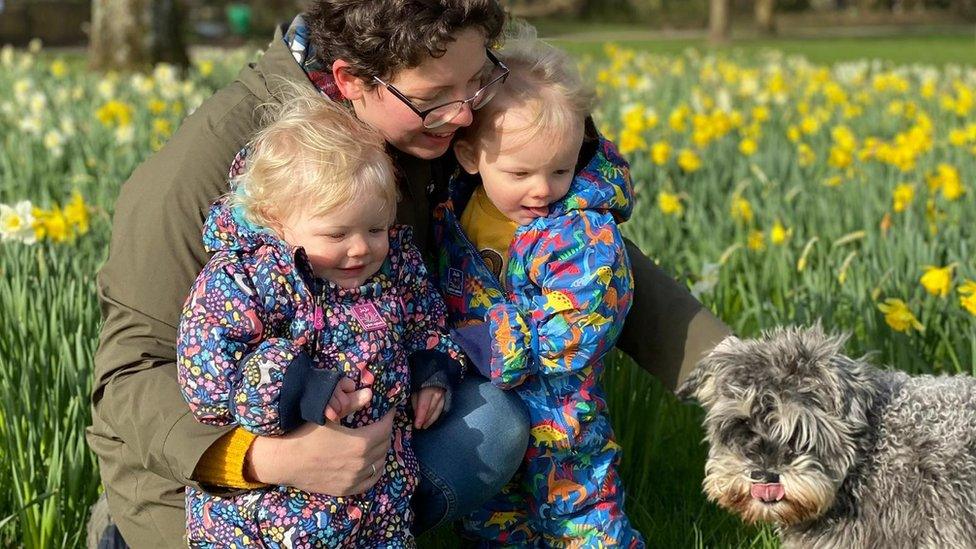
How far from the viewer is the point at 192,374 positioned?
200 cm

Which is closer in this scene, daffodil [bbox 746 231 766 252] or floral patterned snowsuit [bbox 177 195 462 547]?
floral patterned snowsuit [bbox 177 195 462 547]

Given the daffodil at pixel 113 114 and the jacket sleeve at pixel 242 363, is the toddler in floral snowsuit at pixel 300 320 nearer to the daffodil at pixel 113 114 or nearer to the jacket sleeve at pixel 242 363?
the jacket sleeve at pixel 242 363

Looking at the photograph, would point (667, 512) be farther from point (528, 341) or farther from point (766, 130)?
point (766, 130)

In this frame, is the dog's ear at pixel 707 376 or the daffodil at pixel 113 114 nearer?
the dog's ear at pixel 707 376

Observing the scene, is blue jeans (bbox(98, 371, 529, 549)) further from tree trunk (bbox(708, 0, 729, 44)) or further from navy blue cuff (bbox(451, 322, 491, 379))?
tree trunk (bbox(708, 0, 729, 44))

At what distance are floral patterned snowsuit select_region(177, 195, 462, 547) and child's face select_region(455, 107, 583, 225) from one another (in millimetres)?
268

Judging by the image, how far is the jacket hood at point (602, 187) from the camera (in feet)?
7.79

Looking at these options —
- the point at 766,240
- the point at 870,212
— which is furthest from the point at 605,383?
the point at 870,212

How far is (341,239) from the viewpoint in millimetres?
2094

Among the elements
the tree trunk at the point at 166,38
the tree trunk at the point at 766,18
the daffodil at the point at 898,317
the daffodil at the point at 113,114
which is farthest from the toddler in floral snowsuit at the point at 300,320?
the tree trunk at the point at 766,18

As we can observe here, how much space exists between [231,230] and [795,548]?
124cm

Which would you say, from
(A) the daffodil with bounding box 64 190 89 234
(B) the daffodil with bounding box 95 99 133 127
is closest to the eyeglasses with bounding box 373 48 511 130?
(A) the daffodil with bounding box 64 190 89 234

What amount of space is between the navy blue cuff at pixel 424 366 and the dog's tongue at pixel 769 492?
685mm

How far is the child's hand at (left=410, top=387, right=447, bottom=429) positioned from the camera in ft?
7.46
